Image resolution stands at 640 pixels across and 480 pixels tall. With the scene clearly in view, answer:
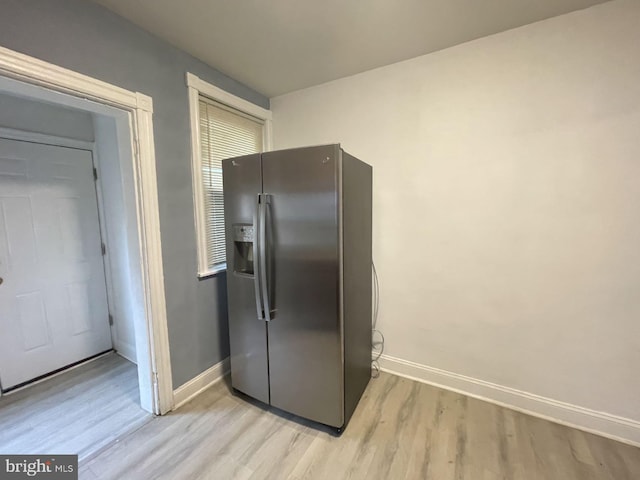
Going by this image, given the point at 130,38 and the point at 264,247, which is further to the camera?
the point at 264,247

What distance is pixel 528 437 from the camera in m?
1.69

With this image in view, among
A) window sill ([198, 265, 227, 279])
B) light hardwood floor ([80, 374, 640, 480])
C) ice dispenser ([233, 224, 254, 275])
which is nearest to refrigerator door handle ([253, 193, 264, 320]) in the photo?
ice dispenser ([233, 224, 254, 275])

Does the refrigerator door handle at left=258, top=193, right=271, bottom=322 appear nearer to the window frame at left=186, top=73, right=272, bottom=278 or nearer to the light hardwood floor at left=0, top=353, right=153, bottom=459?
the window frame at left=186, top=73, right=272, bottom=278

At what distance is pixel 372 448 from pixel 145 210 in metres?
2.08

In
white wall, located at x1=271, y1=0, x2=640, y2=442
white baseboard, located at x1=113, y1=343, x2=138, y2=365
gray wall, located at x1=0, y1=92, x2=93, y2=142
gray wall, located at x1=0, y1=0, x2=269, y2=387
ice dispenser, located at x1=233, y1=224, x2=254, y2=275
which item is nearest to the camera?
gray wall, located at x1=0, y1=0, x2=269, y2=387

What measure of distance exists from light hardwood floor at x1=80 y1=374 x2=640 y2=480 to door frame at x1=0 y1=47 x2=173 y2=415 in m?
0.29

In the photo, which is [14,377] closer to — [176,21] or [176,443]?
[176,443]

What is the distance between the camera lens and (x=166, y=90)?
186 cm

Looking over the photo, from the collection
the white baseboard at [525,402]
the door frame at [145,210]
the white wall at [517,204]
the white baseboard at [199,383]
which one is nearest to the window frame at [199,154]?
the door frame at [145,210]

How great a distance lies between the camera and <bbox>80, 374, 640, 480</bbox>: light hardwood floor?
1481mm

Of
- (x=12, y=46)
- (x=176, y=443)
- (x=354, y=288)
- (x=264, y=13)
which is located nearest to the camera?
(x=12, y=46)

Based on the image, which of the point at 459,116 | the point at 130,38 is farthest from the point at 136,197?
the point at 459,116

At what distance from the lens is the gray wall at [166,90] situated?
131 centimetres

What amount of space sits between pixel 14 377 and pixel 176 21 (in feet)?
9.92
